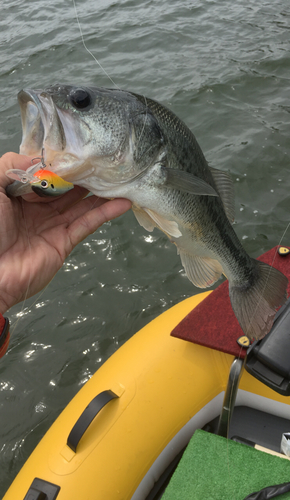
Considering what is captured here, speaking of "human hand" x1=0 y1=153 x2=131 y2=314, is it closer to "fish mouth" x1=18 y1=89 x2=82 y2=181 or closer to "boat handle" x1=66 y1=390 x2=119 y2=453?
"fish mouth" x1=18 y1=89 x2=82 y2=181

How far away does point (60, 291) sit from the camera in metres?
4.53

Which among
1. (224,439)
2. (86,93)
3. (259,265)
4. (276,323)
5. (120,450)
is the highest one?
(86,93)

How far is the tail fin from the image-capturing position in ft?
7.41

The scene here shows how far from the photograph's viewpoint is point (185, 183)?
1.90 m

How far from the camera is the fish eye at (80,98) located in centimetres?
177

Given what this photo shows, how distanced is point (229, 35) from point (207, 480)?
884 centimetres

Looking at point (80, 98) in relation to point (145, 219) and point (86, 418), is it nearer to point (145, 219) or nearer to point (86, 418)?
point (145, 219)

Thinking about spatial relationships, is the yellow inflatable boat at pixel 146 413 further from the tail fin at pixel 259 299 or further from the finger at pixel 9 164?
the finger at pixel 9 164

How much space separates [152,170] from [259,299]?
1.06m

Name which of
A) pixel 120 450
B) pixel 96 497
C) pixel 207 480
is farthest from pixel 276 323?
pixel 96 497

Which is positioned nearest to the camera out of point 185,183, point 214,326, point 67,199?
point 185,183

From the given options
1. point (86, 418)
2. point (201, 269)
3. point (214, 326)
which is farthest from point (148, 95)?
→ point (86, 418)

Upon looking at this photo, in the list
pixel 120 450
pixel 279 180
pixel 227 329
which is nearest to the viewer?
pixel 120 450

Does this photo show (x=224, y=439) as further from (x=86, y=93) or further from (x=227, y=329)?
(x=86, y=93)
